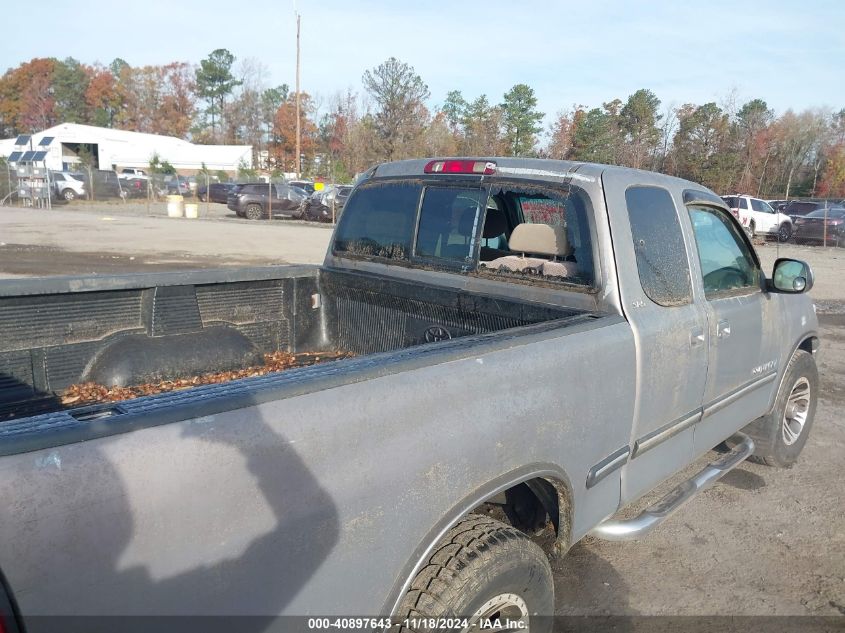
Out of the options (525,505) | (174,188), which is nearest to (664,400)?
(525,505)

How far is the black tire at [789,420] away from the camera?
437 centimetres

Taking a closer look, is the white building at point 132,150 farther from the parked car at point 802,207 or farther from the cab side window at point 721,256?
the cab side window at point 721,256

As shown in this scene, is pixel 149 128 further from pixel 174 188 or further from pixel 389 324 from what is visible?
pixel 389 324

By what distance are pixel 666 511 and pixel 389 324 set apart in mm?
1688

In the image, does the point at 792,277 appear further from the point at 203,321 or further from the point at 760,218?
the point at 760,218

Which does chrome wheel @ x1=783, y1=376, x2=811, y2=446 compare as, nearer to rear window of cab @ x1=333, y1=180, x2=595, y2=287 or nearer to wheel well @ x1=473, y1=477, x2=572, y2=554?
rear window of cab @ x1=333, y1=180, x2=595, y2=287

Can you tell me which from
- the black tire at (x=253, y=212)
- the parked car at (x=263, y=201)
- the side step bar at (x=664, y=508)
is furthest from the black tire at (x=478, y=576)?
the black tire at (x=253, y=212)

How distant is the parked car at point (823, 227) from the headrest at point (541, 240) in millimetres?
25102

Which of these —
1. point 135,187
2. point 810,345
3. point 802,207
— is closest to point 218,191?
point 135,187

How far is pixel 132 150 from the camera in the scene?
6675 centimetres

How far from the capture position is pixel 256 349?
3852 millimetres

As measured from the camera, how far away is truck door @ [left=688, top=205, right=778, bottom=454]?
337cm

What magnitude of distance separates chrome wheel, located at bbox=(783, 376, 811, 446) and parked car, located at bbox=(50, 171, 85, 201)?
4027 cm

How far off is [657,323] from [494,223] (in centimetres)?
115
